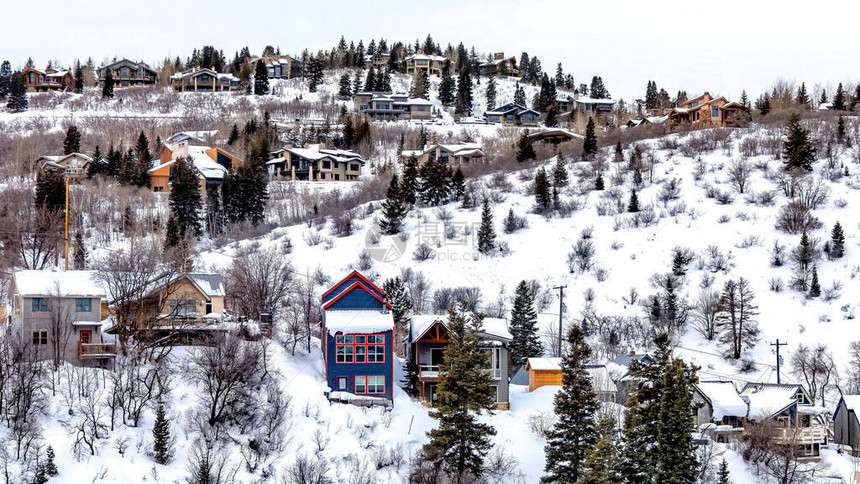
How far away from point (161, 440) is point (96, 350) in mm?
7602

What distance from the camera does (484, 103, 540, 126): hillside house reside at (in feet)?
416

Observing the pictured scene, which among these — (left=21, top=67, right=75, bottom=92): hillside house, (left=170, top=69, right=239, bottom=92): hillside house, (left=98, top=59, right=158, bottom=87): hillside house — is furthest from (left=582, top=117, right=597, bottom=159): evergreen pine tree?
(left=21, top=67, right=75, bottom=92): hillside house

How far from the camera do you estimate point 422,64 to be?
15638cm

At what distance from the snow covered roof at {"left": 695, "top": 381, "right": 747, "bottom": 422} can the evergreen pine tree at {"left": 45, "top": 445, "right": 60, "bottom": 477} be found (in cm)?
3084

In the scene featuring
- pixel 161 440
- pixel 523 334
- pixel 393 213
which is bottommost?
pixel 161 440

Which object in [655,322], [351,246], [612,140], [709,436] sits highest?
[612,140]

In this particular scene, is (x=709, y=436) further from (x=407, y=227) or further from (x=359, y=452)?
(x=407, y=227)

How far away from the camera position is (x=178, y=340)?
154 feet

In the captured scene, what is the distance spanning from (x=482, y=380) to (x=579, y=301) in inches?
1023

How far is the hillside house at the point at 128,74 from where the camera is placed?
144500 mm

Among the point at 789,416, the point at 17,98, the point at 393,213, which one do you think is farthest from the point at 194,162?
the point at 789,416

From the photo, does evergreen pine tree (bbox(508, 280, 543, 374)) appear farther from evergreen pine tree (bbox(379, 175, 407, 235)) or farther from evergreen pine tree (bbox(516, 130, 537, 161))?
evergreen pine tree (bbox(516, 130, 537, 161))

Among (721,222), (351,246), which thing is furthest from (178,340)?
(721,222)

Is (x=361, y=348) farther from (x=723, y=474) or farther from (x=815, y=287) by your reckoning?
(x=815, y=287)
